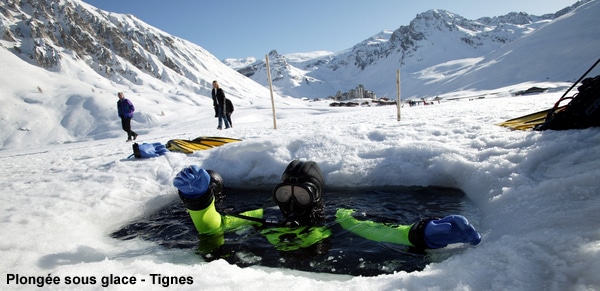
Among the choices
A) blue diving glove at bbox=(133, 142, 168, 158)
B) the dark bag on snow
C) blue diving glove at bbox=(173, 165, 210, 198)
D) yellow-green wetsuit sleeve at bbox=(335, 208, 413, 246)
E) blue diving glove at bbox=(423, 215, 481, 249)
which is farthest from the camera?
blue diving glove at bbox=(133, 142, 168, 158)

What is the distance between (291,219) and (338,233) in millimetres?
469

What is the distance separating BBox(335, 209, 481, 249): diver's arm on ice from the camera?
81.0 inches

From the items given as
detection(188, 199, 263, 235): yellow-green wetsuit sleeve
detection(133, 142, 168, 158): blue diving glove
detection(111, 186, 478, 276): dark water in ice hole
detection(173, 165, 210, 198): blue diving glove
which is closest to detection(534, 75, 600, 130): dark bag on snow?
detection(111, 186, 478, 276): dark water in ice hole

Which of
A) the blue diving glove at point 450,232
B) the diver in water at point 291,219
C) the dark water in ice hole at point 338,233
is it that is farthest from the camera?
the diver in water at point 291,219

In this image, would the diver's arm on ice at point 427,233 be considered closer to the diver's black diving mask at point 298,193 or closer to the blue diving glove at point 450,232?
the blue diving glove at point 450,232

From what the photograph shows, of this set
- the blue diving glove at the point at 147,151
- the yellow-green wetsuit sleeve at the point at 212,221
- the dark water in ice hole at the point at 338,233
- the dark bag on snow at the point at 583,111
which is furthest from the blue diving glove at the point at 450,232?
the blue diving glove at the point at 147,151

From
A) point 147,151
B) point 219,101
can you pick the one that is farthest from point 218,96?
point 147,151

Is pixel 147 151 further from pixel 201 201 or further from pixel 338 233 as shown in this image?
pixel 338 233

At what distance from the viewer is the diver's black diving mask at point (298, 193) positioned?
2.93 meters

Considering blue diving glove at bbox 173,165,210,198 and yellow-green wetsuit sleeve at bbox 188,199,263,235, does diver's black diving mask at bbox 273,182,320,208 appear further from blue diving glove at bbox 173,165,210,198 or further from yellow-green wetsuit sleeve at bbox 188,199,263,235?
blue diving glove at bbox 173,165,210,198

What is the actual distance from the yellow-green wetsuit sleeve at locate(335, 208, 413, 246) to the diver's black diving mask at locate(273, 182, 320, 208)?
13.7 inches

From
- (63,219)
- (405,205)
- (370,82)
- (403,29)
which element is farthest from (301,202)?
(403,29)

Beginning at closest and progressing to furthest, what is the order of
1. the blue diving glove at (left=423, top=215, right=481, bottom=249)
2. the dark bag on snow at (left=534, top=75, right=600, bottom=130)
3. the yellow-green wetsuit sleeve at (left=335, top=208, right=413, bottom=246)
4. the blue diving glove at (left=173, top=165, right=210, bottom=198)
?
the blue diving glove at (left=423, top=215, right=481, bottom=249) < the yellow-green wetsuit sleeve at (left=335, top=208, right=413, bottom=246) < the blue diving glove at (left=173, top=165, right=210, bottom=198) < the dark bag on snow at (left=534, top=75, right=600, bottom=130)

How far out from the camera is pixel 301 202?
3.00 m
